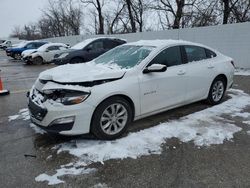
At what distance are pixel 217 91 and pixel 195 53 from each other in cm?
116

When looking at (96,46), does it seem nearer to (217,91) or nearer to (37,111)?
(217,91)

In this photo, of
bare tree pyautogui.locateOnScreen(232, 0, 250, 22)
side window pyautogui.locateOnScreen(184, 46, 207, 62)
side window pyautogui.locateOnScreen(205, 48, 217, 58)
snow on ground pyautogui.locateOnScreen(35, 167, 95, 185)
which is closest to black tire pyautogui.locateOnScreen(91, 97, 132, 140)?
snow on ground pyautogui.locateOnScreen(35, 167, 95, 185)

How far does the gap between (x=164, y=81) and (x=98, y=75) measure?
1353mm

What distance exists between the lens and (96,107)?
4.30 metres

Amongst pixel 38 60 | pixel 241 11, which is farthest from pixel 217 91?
pixel 241 11

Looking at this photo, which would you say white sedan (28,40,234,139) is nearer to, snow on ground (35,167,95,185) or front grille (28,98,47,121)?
front grille (28,98,47,121)

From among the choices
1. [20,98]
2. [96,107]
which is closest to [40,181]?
[96,107]

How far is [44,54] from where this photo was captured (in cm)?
1956

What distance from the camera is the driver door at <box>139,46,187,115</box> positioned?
4945 millimetres

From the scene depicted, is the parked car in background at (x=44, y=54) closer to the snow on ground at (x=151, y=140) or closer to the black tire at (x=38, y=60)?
the black tire at (x=38, y=60)

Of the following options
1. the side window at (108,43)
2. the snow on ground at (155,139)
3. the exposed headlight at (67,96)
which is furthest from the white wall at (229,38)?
the exposed headlight at (67,96)

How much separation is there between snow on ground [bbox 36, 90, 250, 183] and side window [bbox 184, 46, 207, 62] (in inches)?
46.0

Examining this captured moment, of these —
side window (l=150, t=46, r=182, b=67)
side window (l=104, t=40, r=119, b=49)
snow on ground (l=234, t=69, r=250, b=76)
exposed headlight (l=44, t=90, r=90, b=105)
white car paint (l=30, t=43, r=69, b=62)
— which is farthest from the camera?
white car paint (l=30, t=43, r=69, b=62)

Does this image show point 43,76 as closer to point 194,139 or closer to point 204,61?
point 194,139
